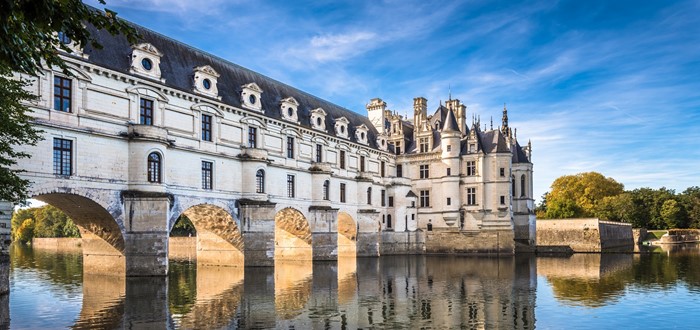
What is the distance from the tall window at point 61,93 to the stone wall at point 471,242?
35061mm

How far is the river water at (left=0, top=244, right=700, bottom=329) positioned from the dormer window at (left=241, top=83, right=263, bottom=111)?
9787mm

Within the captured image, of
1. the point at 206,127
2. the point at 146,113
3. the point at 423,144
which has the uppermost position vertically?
the point at 423,144

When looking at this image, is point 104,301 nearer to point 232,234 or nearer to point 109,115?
point 109,115

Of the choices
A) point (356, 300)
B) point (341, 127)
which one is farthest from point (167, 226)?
point (341, 127)

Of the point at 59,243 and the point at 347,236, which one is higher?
the point at 347,236

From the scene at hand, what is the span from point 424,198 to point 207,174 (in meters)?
26.4

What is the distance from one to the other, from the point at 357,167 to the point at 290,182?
10.0 meters

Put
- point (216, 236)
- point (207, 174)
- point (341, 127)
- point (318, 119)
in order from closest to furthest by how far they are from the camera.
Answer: point (207, 174) → point (216, 236) → point (318, 119) → point (341, 127)

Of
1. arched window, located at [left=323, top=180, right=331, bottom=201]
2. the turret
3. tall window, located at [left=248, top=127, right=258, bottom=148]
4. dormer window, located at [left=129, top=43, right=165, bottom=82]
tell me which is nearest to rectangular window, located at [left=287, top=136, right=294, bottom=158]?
tall window, located at [left=248, top=127, right=258, bottom=148]

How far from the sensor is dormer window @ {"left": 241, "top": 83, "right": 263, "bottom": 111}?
110ft

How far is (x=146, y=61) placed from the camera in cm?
2706

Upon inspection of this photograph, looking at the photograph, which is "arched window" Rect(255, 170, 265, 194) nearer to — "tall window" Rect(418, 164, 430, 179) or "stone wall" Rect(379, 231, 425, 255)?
"stone wall" Rect(379, 231, 425, 255)

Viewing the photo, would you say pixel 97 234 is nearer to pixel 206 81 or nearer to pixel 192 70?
pixel 206 81

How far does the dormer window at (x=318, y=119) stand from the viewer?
40.4 meters
